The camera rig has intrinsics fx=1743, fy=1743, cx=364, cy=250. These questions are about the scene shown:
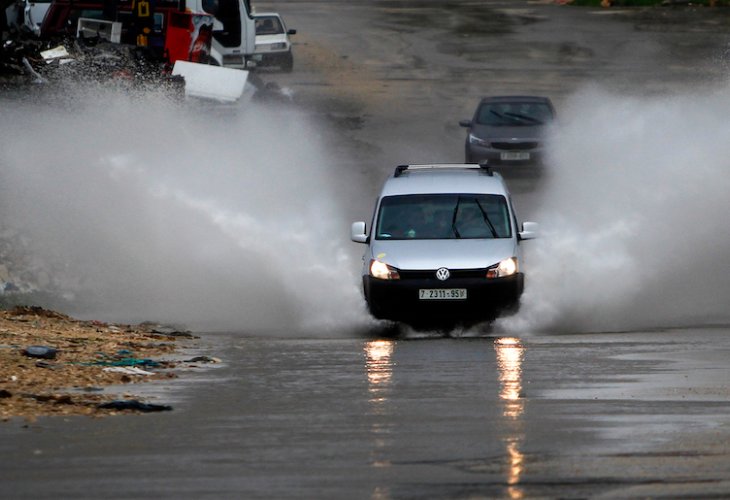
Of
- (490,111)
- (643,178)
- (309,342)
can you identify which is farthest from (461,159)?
(309,342)

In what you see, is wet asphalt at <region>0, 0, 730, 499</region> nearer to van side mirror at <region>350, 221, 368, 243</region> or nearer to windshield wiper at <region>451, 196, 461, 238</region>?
van side mirror at <region>350, 221, 368, 243</region>

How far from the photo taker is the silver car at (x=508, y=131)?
3328 cm

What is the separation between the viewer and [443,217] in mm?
18078

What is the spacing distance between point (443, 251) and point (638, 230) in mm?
5681

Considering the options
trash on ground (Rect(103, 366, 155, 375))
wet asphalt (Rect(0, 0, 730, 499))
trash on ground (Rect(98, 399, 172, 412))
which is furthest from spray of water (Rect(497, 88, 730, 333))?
trash on ground (Rect(98, 399, 172, 412))

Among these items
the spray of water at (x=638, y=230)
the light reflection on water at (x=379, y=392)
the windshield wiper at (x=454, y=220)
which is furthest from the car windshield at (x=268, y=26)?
the light reflection on water at (x=379, y=392)

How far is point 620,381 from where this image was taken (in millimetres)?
12984

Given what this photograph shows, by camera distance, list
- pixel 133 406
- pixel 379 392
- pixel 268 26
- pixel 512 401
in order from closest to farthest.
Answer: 1. pixel 133 406
2. pixel 512 401
3. pixel 379 392
4. pixel 268 26

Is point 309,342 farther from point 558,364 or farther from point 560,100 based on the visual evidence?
point 560,100

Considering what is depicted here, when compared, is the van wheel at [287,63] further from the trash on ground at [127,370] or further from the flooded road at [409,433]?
the trash on ground at [127,370]

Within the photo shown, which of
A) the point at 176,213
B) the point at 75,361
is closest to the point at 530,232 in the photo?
the point at 75,361

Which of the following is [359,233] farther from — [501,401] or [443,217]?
[501,401]

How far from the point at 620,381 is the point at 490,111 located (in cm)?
2187

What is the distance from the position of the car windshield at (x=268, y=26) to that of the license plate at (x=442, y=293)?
3026 cm
